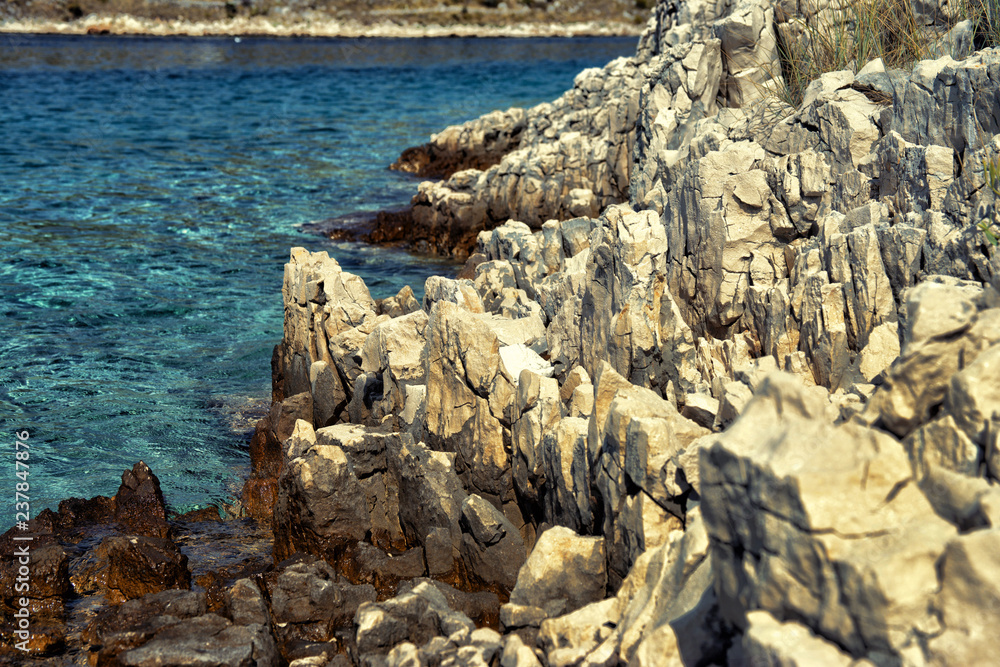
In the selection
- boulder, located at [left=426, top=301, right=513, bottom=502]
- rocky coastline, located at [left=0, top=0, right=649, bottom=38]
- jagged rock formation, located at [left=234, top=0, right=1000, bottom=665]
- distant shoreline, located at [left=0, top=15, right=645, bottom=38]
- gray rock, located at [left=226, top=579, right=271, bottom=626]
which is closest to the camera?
jagged rock formation, located at [left=234, top=0, right=1000, bottom=665]

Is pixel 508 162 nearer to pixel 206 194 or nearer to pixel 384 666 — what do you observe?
pixel 206 194

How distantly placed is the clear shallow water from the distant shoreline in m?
46.8

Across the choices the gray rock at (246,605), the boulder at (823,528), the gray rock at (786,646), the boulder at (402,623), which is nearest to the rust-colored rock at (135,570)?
the gray rock at (246,605)

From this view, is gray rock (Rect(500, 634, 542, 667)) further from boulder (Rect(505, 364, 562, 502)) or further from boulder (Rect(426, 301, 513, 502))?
boulder (Rect(426, 301, 513, 502))

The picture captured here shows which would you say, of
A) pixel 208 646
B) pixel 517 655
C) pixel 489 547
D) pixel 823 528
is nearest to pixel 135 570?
pixel 208 646

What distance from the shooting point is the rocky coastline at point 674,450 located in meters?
5.22

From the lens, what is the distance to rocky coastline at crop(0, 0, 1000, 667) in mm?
5219

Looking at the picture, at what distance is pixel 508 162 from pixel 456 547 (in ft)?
67.6

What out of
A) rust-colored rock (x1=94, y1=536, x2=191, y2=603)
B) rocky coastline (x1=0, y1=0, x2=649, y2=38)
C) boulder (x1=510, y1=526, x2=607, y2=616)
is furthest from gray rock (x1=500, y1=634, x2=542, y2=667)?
rocky coastline (x1=0, y1=0, x2=649, y2=38)

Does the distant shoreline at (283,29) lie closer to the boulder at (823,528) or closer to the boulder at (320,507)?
the boulder at (320,507)

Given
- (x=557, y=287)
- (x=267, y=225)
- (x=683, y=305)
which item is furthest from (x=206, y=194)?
(x=683, y=305)

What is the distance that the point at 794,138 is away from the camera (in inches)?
519

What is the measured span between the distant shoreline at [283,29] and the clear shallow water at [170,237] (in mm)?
46775

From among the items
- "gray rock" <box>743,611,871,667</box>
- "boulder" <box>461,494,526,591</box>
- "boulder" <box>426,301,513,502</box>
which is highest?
"gray rock" <box>743,611,871,667</box>
